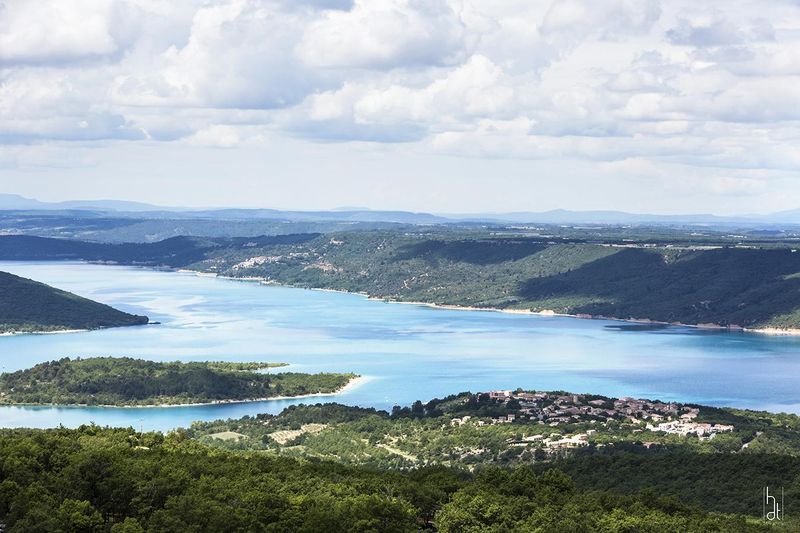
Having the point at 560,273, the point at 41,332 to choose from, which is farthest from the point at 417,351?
the point at 560,273

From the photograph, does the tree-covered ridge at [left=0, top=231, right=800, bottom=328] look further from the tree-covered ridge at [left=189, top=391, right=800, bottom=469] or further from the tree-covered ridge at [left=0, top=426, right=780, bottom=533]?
the tree-covered ridge at [left=0, top=426, right=780, bottom=533]

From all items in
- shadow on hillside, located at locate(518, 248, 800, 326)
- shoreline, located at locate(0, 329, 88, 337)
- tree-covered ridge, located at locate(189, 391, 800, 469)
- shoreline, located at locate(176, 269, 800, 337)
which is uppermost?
shadow on hillside, located at locate(518, 248, 800, 326)

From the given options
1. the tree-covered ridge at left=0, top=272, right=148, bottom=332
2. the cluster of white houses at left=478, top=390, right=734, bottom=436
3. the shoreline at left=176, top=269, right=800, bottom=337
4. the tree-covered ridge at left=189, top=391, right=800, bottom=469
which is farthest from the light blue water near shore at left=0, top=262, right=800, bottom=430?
the cluster of white houses at left=478, top=390, right=734, bottom=436

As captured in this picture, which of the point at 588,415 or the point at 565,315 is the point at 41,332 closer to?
the point at 565,315

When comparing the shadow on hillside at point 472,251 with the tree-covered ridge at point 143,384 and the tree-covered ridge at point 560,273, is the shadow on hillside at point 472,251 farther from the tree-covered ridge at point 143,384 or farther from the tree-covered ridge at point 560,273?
the tree-covered ridge at point 143,384

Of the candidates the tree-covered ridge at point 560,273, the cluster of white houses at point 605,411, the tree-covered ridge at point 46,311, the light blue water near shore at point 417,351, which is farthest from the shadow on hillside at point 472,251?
the cluster of white houses at point 605,411

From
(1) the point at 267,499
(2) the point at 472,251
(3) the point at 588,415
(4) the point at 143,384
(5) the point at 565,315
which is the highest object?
(2) the point at 472,251

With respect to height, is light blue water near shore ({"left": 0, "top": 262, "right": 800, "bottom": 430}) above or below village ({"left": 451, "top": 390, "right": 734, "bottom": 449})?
below

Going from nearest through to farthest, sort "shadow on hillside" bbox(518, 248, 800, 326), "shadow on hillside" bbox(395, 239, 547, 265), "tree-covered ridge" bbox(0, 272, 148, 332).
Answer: "tree-covered ridge" bbox(0, 272, 148, 332) → "shadow on hillside" bbox(518, 248, 800, 326) → "shadow on hillside" bbox(395, 239, 547, 265)
